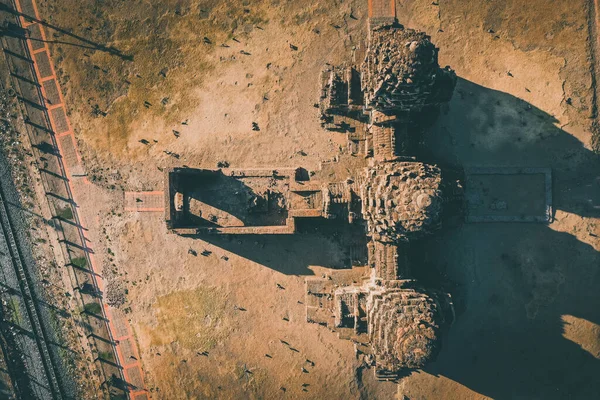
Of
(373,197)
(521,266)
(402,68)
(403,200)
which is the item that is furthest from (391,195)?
(521,266)

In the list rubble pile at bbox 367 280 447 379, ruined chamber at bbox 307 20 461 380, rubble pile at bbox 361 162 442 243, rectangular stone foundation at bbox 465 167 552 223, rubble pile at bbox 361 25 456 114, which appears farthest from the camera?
rectangular stone foundation at bbox 465 167 552 223

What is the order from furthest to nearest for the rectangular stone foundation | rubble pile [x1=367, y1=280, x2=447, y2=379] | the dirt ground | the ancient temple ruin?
the dirt ground, the rectangular stone foundation, rubble pile [x1=367, y1=280, x2=447, y2=379], the ancient temple ruin

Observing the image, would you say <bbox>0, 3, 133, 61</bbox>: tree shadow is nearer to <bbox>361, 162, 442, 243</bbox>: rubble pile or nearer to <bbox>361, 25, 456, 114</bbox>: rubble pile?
<bbox>361, 25, 456, 114</bbox>: rubble pile

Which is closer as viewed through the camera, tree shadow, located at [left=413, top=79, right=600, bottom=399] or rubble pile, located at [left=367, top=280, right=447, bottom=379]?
rubble pile, located at [left=367, top=280, right=447, bottom=379]

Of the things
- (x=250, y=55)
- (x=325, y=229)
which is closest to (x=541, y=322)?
(x=325, y=229)

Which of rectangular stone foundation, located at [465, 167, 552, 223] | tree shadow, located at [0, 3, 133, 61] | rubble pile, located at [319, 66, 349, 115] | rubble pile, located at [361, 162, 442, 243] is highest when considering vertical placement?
tree shadow, located at [0, 3, 133, 61]

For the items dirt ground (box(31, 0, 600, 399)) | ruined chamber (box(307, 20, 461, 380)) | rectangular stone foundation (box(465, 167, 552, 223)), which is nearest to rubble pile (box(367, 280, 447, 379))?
ruined chamber (box(307, 20, 461, 380))

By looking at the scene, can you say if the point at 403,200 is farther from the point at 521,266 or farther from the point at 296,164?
the point at 521,266
